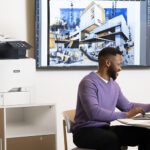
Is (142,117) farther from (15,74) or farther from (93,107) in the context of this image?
(15,74)

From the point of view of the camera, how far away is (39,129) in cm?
358

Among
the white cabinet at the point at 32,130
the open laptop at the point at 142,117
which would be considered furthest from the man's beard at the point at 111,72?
the white cabinet at the point at 32,130

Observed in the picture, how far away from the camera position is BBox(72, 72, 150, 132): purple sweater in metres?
2.85

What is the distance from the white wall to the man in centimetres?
99

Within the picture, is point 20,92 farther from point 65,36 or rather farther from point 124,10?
point 124,10

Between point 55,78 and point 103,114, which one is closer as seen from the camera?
point 103,114

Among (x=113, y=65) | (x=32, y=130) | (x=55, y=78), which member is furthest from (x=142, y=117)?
(x=55, y=78)

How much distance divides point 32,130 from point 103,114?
0.93 meters

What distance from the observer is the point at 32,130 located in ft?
11.6

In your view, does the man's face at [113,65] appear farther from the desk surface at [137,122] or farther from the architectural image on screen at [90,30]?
the architectural image on screen at [90,30]

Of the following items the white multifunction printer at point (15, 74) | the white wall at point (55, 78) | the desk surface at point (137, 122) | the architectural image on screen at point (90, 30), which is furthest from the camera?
the architectural image on screen at point (90, 30)

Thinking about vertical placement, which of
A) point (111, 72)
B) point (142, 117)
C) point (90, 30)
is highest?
point (90, 30)

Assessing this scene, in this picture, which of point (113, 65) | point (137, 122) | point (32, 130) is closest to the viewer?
point (137, 122)

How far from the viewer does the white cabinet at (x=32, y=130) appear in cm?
336
